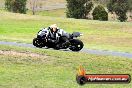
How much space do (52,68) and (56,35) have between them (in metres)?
6.52

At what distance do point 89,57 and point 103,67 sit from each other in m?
1.99

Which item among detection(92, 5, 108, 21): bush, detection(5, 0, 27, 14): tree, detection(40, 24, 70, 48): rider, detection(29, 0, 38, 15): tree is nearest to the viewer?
detection(40, 24, 70, 48): rider

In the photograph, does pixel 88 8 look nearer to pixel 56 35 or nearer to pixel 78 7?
pixel 78 7

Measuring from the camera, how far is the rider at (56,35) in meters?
28.9

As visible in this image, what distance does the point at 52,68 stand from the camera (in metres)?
22.8

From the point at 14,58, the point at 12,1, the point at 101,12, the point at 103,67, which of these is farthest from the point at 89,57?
the point at 12,1

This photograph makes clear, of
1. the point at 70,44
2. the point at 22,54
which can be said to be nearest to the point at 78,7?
the point at 70,44

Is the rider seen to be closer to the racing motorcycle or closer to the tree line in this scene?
the racing motorcycle

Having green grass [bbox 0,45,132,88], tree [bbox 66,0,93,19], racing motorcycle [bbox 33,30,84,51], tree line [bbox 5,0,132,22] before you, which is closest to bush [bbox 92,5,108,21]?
tree line [bbox 5,0,132,22]

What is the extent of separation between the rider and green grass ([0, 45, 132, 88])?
242cm

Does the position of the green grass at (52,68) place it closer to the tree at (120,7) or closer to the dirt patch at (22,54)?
the dirt patch at (22,54)

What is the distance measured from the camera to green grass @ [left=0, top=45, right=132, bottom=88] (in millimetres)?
19375

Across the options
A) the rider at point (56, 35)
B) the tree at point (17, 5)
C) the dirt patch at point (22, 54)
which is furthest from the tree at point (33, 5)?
the dirt patch at point (22, 54)

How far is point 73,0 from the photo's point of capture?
74438 mm
